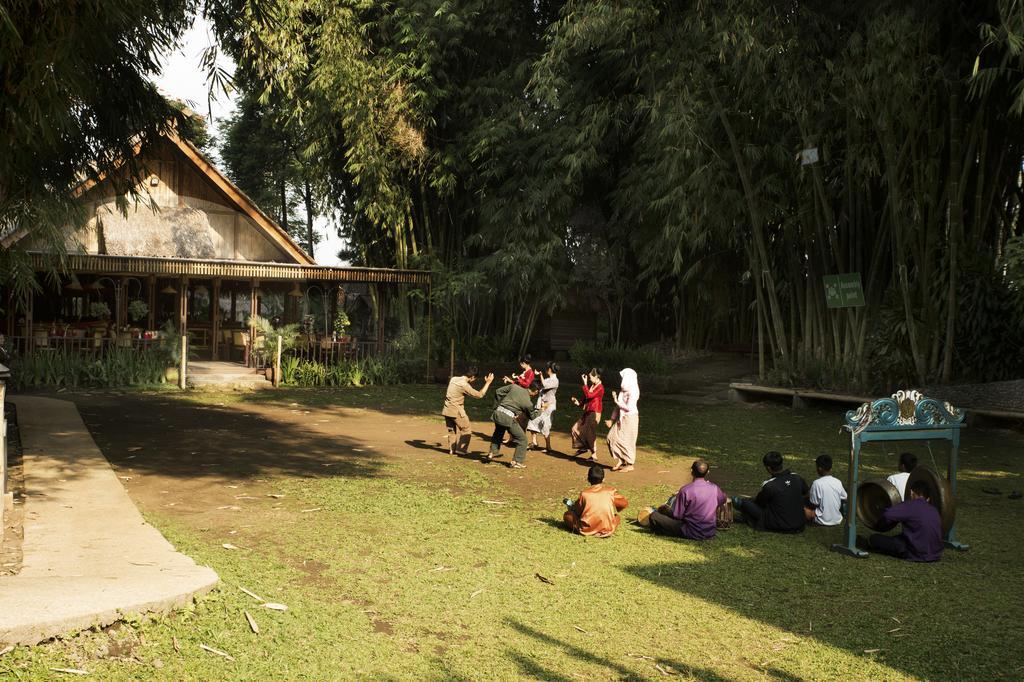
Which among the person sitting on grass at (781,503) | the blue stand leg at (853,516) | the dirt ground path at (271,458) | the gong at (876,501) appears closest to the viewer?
the blue stand leg at (853,516)

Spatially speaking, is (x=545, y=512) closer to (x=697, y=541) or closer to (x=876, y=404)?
(x=697, y=541)

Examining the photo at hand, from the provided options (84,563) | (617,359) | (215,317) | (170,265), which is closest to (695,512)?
(84,563)

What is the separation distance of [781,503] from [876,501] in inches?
29.1

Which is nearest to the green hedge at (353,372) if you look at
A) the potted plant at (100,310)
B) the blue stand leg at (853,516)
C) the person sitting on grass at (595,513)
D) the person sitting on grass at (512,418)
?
the potted plant at (100,310)

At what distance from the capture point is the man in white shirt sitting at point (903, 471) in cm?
766

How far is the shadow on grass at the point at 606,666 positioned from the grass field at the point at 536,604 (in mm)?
13

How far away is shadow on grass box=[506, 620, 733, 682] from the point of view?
14.9 ft

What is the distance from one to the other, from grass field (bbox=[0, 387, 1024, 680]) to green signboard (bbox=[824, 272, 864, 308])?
25.5 feet

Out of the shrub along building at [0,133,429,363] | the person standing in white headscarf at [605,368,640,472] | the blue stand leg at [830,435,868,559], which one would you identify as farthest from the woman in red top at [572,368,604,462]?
the shrub along building at [0,133,429,363]

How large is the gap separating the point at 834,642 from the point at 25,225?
774 centimetres

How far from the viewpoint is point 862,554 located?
6980 millimetres

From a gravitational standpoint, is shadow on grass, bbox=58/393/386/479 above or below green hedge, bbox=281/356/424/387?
below

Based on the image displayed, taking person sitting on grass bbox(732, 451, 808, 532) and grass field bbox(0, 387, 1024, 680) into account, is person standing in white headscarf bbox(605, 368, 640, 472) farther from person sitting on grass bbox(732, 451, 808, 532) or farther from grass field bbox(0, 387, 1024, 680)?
person sitting on grass bbox(732, 451, 808, 532)

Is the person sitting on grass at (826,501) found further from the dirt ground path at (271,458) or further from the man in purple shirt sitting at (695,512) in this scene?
the dirt ground path at (271,458)
